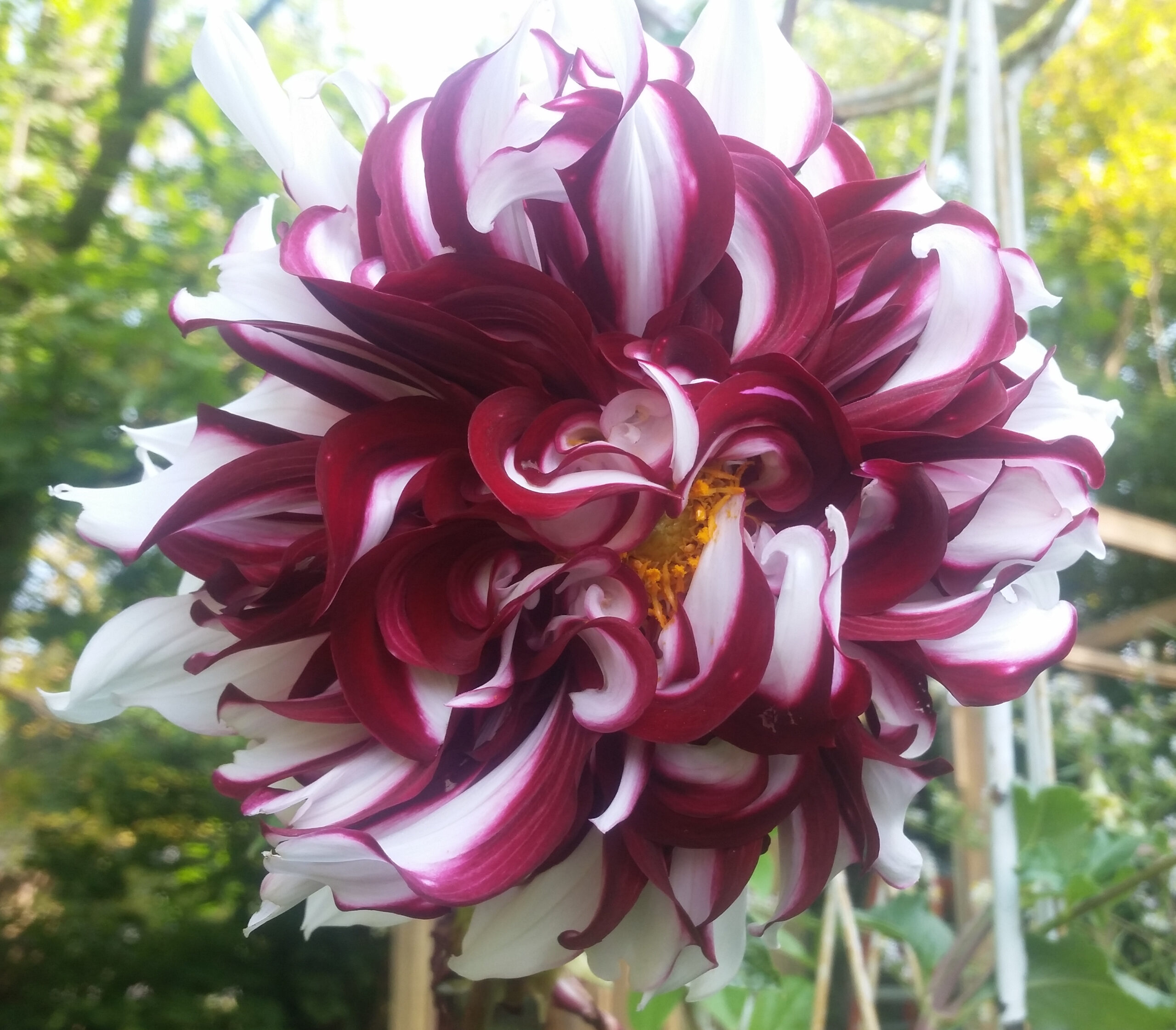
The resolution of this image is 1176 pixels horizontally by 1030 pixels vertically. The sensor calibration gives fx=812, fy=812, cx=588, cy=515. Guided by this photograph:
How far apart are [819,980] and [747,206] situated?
447 millimetres

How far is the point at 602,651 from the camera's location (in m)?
0.18

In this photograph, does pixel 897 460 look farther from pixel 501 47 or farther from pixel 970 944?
pixel 970 944

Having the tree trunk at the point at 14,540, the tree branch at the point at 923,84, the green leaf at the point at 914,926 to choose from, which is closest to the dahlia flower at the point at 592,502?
the green leaf at the point at 914,926

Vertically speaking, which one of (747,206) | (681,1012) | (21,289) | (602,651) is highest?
(21,289)

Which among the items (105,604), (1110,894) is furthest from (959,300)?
(105,604)

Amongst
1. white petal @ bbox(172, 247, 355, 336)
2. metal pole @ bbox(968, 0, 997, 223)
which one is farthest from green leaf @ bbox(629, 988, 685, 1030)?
metal pole @ bbox(968, 0, 997, 223)

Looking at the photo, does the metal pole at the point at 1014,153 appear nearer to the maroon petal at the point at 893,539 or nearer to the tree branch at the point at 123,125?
the maroon petal at the point at 893,539

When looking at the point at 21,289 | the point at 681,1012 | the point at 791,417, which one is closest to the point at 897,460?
the point at 791,417

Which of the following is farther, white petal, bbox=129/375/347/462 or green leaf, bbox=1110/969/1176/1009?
green leaf, bbox=1110/969/1176/1009

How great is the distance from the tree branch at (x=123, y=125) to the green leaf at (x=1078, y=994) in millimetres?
1006

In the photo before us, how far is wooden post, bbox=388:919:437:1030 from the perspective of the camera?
1.34 ft

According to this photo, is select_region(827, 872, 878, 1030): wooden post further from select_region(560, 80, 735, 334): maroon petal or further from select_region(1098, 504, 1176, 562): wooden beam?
select_region(1098, 504, 1176, 562): wooden beam

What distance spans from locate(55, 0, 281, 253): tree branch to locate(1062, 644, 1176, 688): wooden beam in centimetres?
123

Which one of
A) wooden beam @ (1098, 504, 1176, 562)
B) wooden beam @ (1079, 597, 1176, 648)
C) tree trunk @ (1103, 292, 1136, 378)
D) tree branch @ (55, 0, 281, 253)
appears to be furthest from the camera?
tree trunk @ (1103, 292, 1136, 378)
